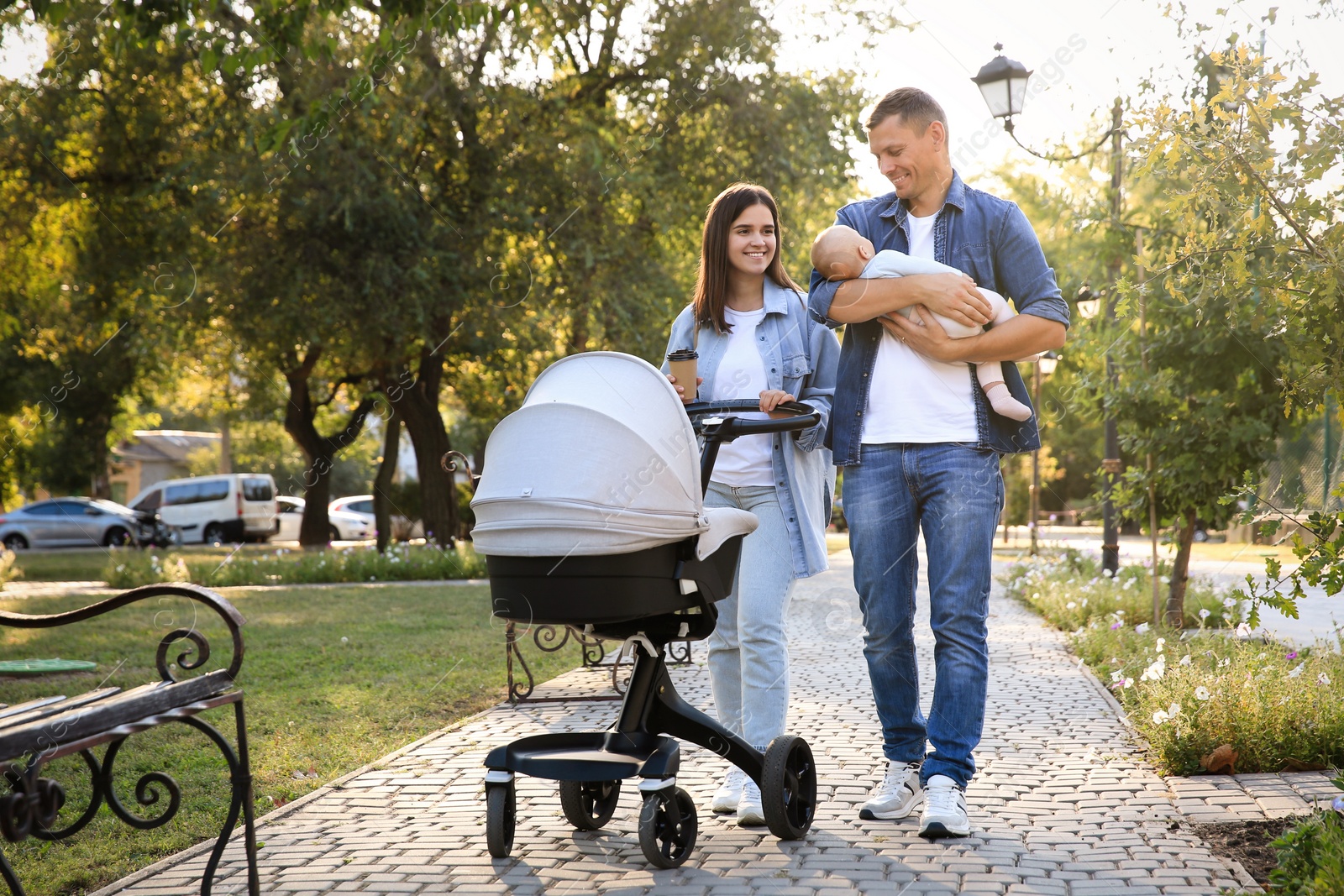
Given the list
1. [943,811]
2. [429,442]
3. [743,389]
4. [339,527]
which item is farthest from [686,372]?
[339,527]

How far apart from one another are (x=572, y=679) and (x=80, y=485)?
3794 cm

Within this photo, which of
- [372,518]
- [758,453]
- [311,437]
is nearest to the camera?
[758,453]

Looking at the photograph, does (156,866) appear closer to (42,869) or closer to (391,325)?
(42,869)

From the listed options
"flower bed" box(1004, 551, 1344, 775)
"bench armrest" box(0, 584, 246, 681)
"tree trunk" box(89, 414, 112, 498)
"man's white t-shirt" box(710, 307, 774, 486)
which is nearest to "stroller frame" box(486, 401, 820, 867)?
"man's white t-shirt" box(710, 307, 774, 486)

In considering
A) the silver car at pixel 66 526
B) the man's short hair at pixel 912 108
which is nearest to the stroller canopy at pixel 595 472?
the man's short hair at pixel 912 108

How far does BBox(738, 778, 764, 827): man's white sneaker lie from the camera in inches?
156

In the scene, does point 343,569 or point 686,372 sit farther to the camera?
point 343,569

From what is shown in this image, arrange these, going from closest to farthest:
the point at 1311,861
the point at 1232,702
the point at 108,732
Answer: the point at 108,732, the point at 1311,861, the point at 1232,702

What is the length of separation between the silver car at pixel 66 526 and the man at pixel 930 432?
33.2 metres

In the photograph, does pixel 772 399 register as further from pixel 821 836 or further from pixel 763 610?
pixel 821 836

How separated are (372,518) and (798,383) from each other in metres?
38.3

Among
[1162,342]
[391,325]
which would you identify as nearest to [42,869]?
[1162,342]

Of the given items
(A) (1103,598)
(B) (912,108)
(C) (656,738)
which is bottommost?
(A) (1103,598)

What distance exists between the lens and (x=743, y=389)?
A: 416cm
